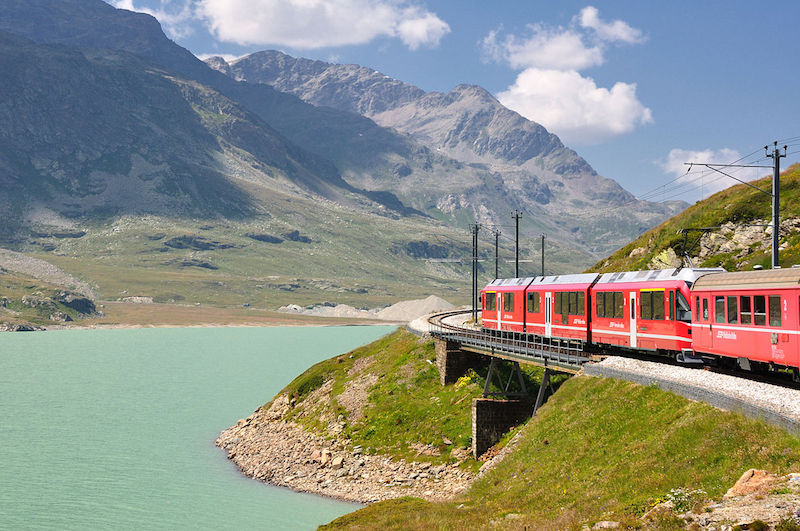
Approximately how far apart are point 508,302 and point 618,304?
1854 centimetres

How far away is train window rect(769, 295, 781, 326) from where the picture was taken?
105 feet

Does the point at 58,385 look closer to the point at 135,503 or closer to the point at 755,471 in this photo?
the point at 135,503

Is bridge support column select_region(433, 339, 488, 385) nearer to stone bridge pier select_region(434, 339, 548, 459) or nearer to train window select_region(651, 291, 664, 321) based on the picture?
stone bridge pier select_region(434, 339, 548, 459)

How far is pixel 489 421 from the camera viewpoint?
48781 millimetres

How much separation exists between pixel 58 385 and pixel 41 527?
253ft

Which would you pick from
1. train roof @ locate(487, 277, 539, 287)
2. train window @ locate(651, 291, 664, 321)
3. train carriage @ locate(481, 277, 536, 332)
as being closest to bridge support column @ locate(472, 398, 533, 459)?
train window @ locate(651, 291, 664, 321)

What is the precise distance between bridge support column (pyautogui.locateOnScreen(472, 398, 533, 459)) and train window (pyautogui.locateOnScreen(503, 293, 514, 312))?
49.4 ft

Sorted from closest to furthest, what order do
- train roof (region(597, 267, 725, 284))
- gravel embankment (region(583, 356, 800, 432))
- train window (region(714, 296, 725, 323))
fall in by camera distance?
gravel embankment (region(583, 356, 800, 432)), train window (region(714, 296, 725, 323)), train roof (region(597, 267, 725, 284))

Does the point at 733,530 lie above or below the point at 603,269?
below

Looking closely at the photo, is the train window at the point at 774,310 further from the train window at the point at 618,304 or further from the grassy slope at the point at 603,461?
the train window at the point at 618,304

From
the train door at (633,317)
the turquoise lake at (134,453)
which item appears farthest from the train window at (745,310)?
the turquoise lake at (134,453)

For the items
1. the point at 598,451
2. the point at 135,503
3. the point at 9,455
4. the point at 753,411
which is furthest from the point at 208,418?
the point at 753,411

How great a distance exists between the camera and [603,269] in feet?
315

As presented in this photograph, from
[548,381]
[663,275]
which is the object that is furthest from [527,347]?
[663,275]
